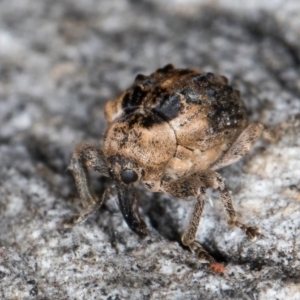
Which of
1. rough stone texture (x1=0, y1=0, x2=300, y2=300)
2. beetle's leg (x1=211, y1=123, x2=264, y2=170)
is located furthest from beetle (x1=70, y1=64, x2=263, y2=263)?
rough stone texture (x1=0, y1=0, x2=300, y2=300)

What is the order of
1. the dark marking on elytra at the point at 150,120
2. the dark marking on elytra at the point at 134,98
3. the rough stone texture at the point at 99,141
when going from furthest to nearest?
the dark marking on elytra at the point at 134,98 → the dark marking on elytra at the point at 150,120 → the rough stone texture at the point at 99,141

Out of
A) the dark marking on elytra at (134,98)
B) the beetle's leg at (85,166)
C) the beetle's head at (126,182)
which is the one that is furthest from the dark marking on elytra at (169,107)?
the beetle's leg at (85,166)

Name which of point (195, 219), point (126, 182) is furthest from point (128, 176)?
point (195, 219)

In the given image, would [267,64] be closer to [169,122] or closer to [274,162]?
[274,162]

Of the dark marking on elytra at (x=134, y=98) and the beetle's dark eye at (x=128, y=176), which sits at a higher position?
the dark marking on elytra at (x=134, y=98)

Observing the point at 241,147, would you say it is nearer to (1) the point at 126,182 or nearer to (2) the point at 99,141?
(1) the point at 126,182

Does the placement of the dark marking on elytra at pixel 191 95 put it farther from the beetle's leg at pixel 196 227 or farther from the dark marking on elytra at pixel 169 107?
the beetle's leg at pixel 196 227

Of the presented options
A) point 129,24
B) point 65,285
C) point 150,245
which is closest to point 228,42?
point 129,24
